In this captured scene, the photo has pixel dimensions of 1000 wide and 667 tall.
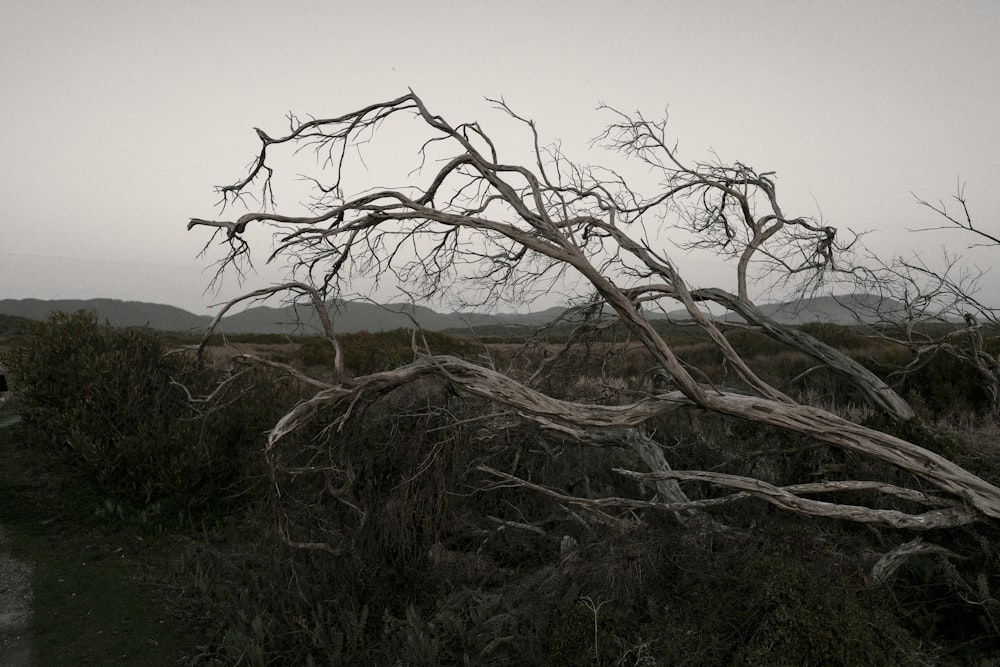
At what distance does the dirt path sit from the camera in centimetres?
455

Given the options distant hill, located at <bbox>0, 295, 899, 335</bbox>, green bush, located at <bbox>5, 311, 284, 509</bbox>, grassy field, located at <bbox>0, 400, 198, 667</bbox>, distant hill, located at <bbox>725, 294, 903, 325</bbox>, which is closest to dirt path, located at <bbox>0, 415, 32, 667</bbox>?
grassy field, located at <bbox>0, 400, 198, 667</bbox>

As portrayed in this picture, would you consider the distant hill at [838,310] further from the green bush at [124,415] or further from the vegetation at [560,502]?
the green bush at [124,415]

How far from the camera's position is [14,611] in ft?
16.8

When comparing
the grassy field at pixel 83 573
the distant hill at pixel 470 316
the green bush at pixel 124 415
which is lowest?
the grassy field at pixel 83 573

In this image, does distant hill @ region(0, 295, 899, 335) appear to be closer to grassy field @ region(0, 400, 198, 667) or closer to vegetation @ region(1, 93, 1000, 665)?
vegetation @ region(1, 93, 1000, 665)

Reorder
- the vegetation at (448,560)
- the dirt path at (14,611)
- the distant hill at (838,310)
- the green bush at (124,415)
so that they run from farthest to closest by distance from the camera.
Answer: the green bush at (124,415)
the distant hill at (838,310)
the dirt path at (14,611)
the vegetation at (448,560)

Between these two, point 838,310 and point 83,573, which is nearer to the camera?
point 83,573

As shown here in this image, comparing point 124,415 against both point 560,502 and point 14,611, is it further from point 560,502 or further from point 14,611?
point 560,502

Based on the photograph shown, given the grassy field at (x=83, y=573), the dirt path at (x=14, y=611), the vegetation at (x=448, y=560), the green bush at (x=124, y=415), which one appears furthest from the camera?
the green bush at (x=124, y=415)

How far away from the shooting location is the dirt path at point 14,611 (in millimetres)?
4547

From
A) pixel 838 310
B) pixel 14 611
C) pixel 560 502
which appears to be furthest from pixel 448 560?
pixel 838 310

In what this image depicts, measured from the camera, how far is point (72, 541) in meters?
6.70

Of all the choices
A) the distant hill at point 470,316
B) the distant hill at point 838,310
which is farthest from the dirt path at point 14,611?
the distant hill at point 838,310

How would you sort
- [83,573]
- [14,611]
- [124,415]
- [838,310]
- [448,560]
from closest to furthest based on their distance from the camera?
[14,611]
[448,560]
[83,573]
[838,310]
[124,415]
